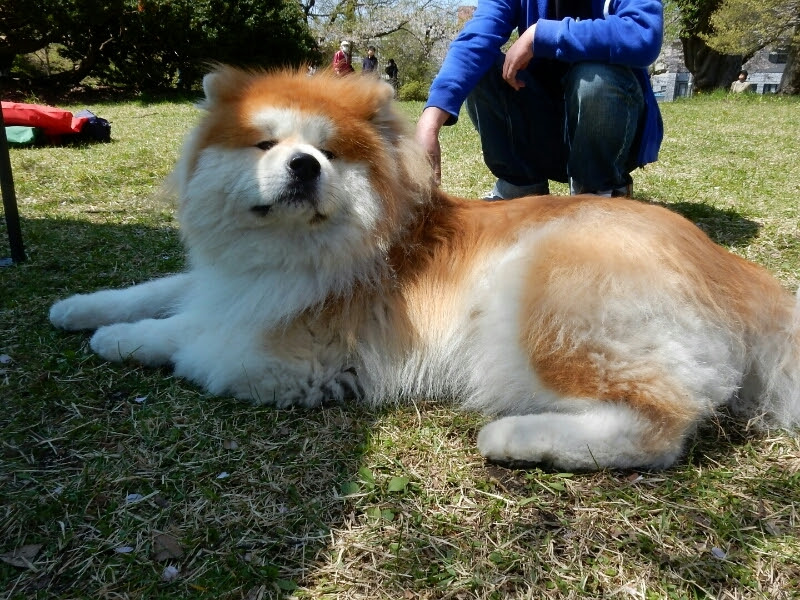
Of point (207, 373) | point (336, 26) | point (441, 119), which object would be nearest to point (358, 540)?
point (207, 373)

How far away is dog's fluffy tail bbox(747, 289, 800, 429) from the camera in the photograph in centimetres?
191

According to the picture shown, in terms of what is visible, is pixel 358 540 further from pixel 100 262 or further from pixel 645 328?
pixel 100 262

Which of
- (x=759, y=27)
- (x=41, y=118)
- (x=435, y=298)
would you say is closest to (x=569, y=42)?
(x=435, y=298)

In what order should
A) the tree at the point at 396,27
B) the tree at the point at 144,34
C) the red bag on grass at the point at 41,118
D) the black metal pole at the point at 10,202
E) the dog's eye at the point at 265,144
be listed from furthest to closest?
the tree at the point at 396,27 → the tree at the point at 144,34 → the red bag on grass at the point at 41,118 → the black metal pole at the point at 10,202 → the dog's eye at the point at 265,144

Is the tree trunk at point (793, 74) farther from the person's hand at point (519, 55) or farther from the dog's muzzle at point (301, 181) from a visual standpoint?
the dog's muzzle at point (301, 181)

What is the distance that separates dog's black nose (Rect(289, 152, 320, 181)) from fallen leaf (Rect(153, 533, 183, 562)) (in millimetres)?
1144

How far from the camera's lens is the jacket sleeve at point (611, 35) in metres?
2.87

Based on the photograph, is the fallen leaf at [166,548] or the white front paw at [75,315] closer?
the fallen leaf at [166,548]

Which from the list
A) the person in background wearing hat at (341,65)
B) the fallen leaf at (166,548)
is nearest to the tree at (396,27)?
the person in background wearing hat at (341,65)

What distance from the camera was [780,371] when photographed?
192 cm

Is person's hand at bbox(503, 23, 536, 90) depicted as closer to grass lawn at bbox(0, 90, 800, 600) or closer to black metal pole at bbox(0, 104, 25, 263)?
grass lawn at bbox(0, 90, 800, 600)

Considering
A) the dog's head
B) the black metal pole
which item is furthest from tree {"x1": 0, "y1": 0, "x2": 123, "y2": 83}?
the dog's head

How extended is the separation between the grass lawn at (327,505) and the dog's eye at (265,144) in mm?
907

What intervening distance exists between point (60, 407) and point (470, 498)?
55.2 inches
